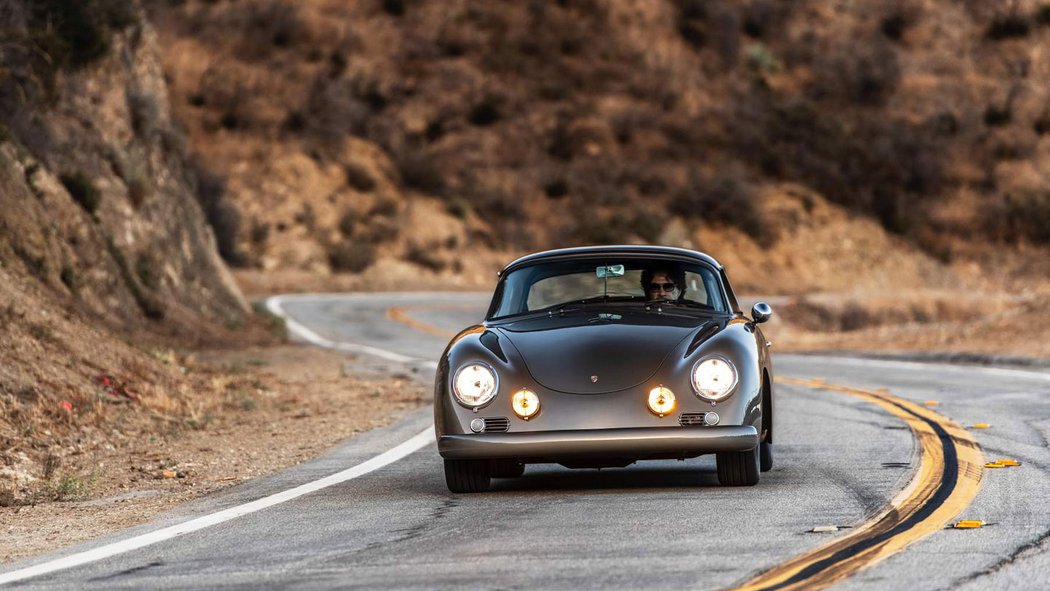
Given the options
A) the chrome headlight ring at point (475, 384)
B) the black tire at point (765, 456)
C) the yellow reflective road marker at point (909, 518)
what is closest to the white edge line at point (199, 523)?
the chrome headlight ring at point (475, 384)

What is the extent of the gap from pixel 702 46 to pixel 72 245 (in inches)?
2071

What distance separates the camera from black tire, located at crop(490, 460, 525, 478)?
978 centimetres

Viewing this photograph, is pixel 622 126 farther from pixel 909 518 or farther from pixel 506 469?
pixel 909 518

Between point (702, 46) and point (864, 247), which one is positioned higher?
point (702, 46)

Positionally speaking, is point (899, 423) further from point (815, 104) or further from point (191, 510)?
point (815, 104)

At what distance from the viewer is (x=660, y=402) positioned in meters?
8.63

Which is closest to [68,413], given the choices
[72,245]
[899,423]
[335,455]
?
[335,455]

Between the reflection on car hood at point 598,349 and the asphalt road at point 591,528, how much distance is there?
68cm

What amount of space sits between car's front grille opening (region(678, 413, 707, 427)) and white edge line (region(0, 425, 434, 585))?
2.33m

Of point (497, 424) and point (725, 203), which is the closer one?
point (497, 424)

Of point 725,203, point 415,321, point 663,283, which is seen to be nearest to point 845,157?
point 725,203

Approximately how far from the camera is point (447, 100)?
6550 centimetres

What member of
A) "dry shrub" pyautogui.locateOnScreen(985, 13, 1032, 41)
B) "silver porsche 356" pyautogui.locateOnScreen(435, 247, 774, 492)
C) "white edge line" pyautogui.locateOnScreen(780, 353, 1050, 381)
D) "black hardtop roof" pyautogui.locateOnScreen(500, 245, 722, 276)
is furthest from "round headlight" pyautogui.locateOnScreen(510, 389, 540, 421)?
"dry shrub" pyautogui.locateOnScreen(985, 13, 1032, 41)

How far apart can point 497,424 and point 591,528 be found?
1.34 m
